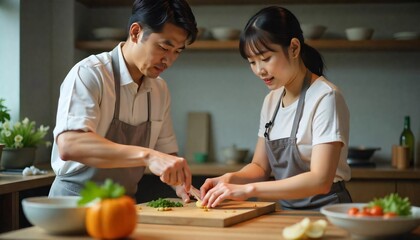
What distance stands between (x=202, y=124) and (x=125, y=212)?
10.4ft

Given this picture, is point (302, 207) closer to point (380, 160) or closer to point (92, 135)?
point (92, 135)

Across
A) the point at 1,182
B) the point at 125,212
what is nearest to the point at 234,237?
the point at 125,212

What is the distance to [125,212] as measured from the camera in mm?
1583

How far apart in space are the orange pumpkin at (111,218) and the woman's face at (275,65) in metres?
1.05

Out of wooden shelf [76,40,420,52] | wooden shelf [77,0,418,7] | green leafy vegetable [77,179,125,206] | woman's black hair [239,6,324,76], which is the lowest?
green leafy vegetable [77,179,125,206]

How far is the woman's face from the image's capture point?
2.47 m

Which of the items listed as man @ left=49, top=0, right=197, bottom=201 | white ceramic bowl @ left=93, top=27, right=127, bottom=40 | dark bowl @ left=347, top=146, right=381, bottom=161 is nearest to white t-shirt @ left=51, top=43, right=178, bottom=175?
man @ left=49, top=0, right=197, bottom=201

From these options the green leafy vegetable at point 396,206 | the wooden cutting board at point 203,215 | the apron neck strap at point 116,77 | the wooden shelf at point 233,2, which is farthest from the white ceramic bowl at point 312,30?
the green leafy vegetable at point 396,206

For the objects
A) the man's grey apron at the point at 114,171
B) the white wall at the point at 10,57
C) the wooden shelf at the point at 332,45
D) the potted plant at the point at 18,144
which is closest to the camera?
the man's grey apron at the point at 114,171

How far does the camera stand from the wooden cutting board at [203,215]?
200cm

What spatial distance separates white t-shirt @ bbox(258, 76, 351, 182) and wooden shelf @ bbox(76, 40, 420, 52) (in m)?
1.76

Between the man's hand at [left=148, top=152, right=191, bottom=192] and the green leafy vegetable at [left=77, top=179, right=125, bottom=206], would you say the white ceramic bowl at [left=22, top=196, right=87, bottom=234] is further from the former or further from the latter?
the man's hand at [left=148, top=152, right=191, bottom=192]

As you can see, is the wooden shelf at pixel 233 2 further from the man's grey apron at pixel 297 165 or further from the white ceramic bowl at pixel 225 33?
the man's grey apron at pixel 297 165

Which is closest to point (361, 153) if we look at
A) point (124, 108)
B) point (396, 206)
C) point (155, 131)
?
point (155, 131)
